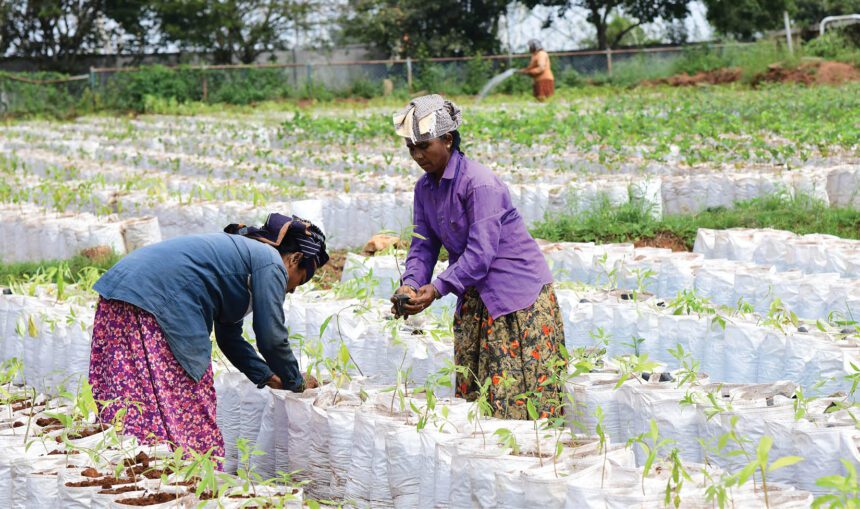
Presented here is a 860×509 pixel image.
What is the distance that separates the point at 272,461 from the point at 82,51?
2271cm

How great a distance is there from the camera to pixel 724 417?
321cm

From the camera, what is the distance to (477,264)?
3.39 m

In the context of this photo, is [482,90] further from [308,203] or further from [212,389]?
[212,389]

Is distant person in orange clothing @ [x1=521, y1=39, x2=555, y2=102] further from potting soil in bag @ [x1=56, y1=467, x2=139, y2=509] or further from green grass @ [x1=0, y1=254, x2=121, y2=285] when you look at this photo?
potting soil in bag @ [x1=56, y1=467, x2=139, y2=509]

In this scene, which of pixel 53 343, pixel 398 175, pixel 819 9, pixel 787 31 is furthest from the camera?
pixel 819 9

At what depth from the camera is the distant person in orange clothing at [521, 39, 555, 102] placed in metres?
16.3

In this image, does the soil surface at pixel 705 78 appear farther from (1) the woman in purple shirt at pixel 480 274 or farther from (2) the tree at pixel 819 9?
(1) the woman in purple shirt at pixel 480 274

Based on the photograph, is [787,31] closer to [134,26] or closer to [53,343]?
[134,26]

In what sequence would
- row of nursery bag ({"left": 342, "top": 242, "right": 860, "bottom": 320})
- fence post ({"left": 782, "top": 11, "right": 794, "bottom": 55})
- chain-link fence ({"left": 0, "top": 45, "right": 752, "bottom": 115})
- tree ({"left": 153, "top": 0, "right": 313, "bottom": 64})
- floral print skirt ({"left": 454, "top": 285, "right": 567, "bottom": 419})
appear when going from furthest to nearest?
tree ({"left": 153, "top": 0, "right": 313, "bottom": 64}) < fence post ({"left": 782, "top": 11, "right": 794, "bottom": 55}) < chain-link fence ({"left": 0, "top": 45, "right": 752, "bottom": 115}) < row of nursery bag ({"left": 342, "top": 242, "right": 860, "bottom": 320}) < floral print skirt ({"left": 454, "top": 285, "right": 567, "bottom": 419})

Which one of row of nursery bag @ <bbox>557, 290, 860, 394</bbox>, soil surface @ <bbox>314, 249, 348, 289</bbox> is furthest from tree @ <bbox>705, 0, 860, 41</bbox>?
row of nursery bag @ <bbox>557, 290, 860, 394</bbox>

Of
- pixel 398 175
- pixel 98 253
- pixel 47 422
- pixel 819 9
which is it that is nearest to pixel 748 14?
pixel 819 9

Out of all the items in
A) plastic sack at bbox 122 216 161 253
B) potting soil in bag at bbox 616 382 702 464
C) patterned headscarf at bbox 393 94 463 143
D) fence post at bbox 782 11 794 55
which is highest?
fence post at bbox 782 11 794 55

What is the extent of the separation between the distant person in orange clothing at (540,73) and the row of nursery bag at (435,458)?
1302cm

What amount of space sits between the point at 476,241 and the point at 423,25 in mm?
20297
